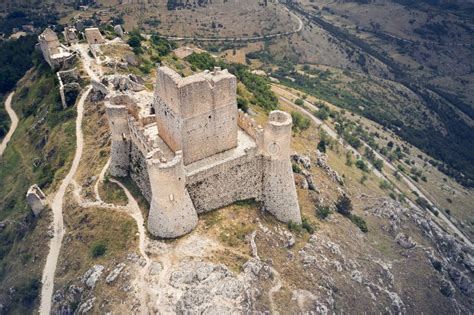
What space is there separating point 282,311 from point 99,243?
78.5 feet

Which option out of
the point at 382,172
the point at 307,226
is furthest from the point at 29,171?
the point at 382,172

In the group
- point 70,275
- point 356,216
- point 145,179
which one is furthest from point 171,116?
point 356,216

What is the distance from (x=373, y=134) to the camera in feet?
447

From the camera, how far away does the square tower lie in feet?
148

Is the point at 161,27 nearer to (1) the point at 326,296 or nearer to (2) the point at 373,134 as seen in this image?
(2) the point at 373,134

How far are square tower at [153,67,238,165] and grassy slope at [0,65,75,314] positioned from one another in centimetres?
2609

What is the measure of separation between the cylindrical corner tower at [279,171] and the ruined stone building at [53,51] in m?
58.0

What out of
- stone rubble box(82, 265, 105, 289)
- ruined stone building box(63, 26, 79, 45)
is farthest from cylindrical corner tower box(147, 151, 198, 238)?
ruined stone building box(63, 26, 79, 45)

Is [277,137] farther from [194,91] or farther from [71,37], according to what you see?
[71,37]

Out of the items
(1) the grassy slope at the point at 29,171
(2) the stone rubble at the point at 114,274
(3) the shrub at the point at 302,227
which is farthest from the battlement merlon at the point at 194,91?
(1) the grassy slope at the point at 29,171

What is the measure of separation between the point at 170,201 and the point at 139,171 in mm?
12201

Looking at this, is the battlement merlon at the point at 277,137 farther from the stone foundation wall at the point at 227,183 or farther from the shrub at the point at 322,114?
the shrub at the point at 322,114

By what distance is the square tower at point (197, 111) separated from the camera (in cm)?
4509

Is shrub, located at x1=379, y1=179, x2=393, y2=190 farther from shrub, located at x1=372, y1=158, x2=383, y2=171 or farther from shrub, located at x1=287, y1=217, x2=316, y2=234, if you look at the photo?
shrub, located at x1=287, y1=217, x2=316, y2=234
